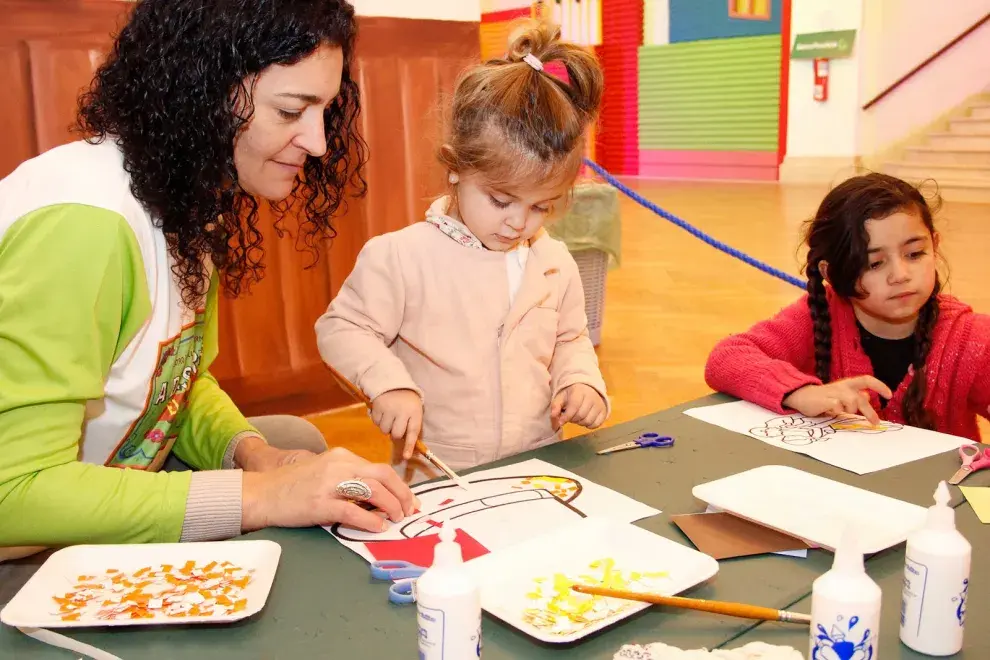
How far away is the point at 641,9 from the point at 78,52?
28.8ft

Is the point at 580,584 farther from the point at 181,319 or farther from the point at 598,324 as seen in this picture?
the point at 598,324

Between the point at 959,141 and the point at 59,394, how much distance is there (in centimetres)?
844

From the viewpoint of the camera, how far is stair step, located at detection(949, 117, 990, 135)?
775cm

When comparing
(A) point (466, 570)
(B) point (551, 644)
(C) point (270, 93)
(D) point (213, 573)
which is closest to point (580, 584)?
(B) point (551, 644)

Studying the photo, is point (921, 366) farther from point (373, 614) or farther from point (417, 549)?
point (373, 614)

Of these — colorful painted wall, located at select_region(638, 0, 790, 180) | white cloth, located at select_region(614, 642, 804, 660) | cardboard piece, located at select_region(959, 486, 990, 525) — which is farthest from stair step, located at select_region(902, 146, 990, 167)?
white cloth, located at select_region(614, 642, 804, 660)

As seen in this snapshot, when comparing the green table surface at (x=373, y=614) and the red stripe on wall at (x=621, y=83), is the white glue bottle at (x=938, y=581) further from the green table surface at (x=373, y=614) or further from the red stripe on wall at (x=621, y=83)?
the red stripe on wall at (x=621, y=83)

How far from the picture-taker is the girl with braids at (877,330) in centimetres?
148

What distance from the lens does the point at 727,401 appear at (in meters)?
1.42

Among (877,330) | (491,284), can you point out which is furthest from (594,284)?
(491,284)

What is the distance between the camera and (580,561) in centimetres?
86

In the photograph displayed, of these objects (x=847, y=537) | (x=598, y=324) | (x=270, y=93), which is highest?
(x=270, y=93)

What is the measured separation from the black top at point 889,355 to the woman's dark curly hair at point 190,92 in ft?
3.47

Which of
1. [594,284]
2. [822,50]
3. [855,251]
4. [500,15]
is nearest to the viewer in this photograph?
[855,251]
